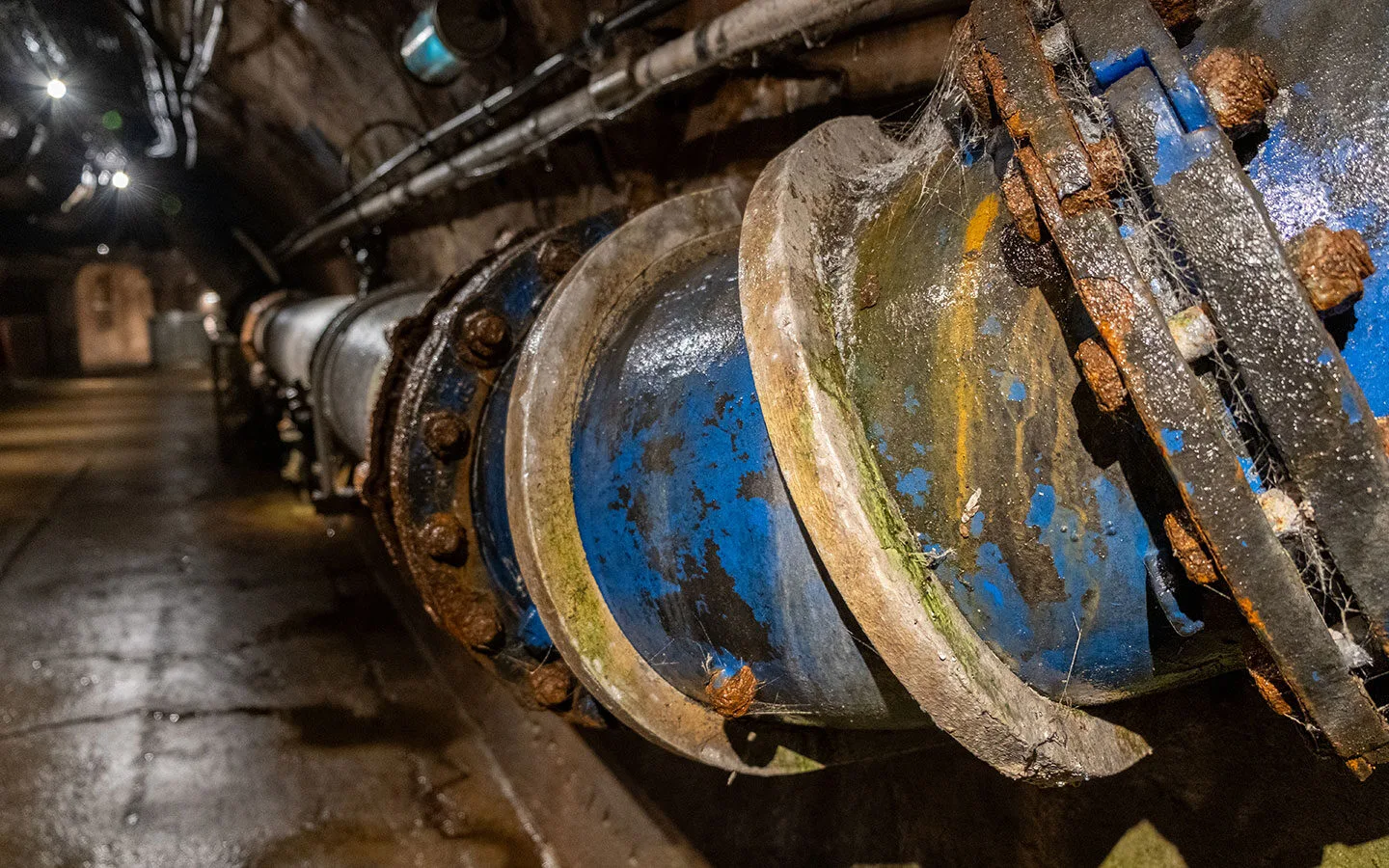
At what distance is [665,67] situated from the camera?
2277 millimetres

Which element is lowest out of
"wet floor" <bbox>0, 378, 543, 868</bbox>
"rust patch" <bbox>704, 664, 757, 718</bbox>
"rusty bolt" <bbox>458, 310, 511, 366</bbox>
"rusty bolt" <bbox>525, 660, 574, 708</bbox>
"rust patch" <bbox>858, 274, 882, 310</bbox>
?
"wet floor" <bbox>0, 378, 543, 868</bbox>

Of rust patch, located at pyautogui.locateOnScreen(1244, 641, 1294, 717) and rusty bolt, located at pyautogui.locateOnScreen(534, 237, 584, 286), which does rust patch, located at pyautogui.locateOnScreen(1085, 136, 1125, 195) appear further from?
rusty bolt, located at pyautogui.locateOnScreen(534, 237, 584, 286)

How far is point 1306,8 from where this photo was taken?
675mm

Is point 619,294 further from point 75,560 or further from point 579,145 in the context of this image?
point 75,560

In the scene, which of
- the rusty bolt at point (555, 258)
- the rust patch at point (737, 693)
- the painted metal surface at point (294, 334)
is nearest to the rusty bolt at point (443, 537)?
the rusty bolt at point (555, 258)

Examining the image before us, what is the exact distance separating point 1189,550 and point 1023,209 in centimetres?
33

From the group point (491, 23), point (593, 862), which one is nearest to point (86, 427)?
point (491, 23)

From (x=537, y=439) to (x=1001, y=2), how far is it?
2.81ft

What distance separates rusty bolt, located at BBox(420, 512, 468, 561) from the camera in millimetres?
1563

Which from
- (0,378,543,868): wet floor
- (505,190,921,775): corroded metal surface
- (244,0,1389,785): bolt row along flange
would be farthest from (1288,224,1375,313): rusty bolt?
(0,378,543,868): wet floor

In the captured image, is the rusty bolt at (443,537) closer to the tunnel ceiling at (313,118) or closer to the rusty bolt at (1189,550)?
the rusty bolt at (1189,550)

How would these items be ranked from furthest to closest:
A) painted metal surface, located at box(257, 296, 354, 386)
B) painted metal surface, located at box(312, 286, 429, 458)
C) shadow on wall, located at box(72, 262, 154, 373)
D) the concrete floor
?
1. shadow on wall, located at box(72, 262, 154, 373)
2. painted metal surface, located at box(257, 296, 354, 386)
3. painted metal surface, located at box(312, 286, 429, 458)
4. the concrete floor

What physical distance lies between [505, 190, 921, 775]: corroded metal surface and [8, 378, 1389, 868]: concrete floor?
0.42 m

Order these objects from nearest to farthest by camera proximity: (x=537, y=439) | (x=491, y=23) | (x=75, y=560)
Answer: (x=537, y=439) → (x=491, y=23) → (x=75, y=560)
